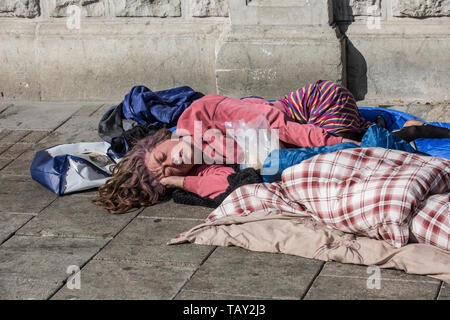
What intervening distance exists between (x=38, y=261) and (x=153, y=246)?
55cm

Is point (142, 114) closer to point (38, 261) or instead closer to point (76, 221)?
point (76, 221)

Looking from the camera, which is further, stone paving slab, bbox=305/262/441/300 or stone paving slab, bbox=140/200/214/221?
stone paving slab, bbox=140/200/214/221

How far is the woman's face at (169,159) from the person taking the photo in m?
4.13

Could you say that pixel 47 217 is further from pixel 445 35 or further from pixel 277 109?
pixel 445 35

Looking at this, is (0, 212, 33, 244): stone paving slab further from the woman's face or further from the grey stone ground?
the woman's face

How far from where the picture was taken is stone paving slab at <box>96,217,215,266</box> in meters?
3.40

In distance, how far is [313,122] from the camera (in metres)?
4.50

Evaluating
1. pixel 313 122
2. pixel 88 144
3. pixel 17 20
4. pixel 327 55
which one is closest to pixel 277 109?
pixel 313 122

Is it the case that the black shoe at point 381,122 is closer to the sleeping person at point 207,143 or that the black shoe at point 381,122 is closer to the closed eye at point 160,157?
the sleeping person at point 207,143

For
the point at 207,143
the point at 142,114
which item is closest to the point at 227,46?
the point at 142,114

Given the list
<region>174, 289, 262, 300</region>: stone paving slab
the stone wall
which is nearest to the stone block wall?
the stone wall

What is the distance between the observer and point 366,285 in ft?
9.80

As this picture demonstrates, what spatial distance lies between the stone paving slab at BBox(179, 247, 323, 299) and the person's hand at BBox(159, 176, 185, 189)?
807 mm
